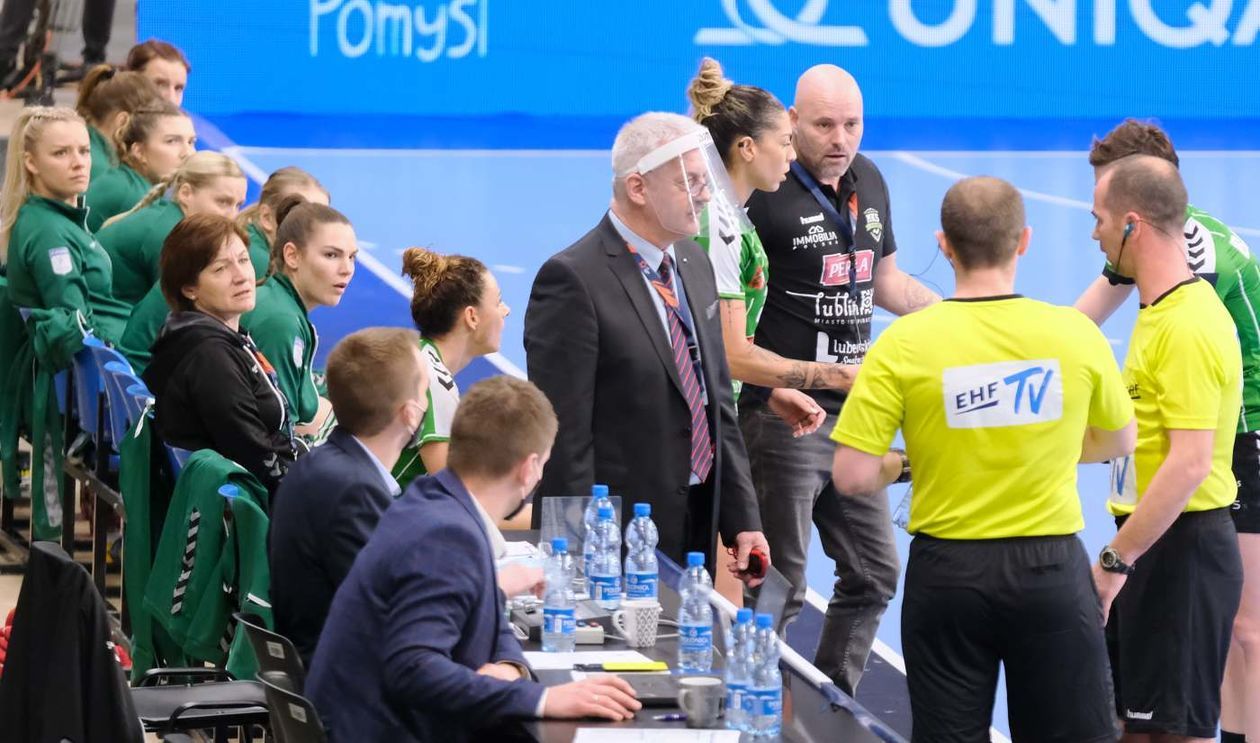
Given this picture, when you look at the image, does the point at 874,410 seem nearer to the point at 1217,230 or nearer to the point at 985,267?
the point at 985,267

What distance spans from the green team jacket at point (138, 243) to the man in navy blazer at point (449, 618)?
148 inches

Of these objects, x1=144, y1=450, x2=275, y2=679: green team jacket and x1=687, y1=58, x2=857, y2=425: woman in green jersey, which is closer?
x1=144, y1=450, x2=275, y2=679: green team jacket

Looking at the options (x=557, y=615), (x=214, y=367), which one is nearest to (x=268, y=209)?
(x=214, y=367)

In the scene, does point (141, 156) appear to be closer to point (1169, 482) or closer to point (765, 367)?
point (765, 367)

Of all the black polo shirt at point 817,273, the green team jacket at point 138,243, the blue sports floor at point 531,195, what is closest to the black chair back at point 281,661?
the black polo shirt at point 817,273

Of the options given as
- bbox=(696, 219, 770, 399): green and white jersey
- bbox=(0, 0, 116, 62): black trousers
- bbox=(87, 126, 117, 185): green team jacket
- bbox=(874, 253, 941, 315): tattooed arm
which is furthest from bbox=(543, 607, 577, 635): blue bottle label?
bbox=(0, 0, 116, 62): black trousers

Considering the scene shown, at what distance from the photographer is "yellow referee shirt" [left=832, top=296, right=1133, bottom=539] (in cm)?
372

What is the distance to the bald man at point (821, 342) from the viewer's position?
223 inches

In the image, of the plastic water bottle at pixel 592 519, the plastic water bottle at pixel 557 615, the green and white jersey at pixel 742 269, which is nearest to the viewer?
the plastic water bottle at pixel 557 615

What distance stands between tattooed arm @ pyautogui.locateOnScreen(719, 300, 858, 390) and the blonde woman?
8.05ft

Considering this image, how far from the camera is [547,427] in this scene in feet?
11.4

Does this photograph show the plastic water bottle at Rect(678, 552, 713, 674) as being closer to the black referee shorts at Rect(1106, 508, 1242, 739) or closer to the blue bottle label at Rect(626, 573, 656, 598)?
the blue bottle label at Rect(626, 573, 656, 598)

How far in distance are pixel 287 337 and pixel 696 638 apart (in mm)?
2557

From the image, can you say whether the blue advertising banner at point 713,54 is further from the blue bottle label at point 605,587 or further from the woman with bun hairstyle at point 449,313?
the blue bottle label at point 605,587
